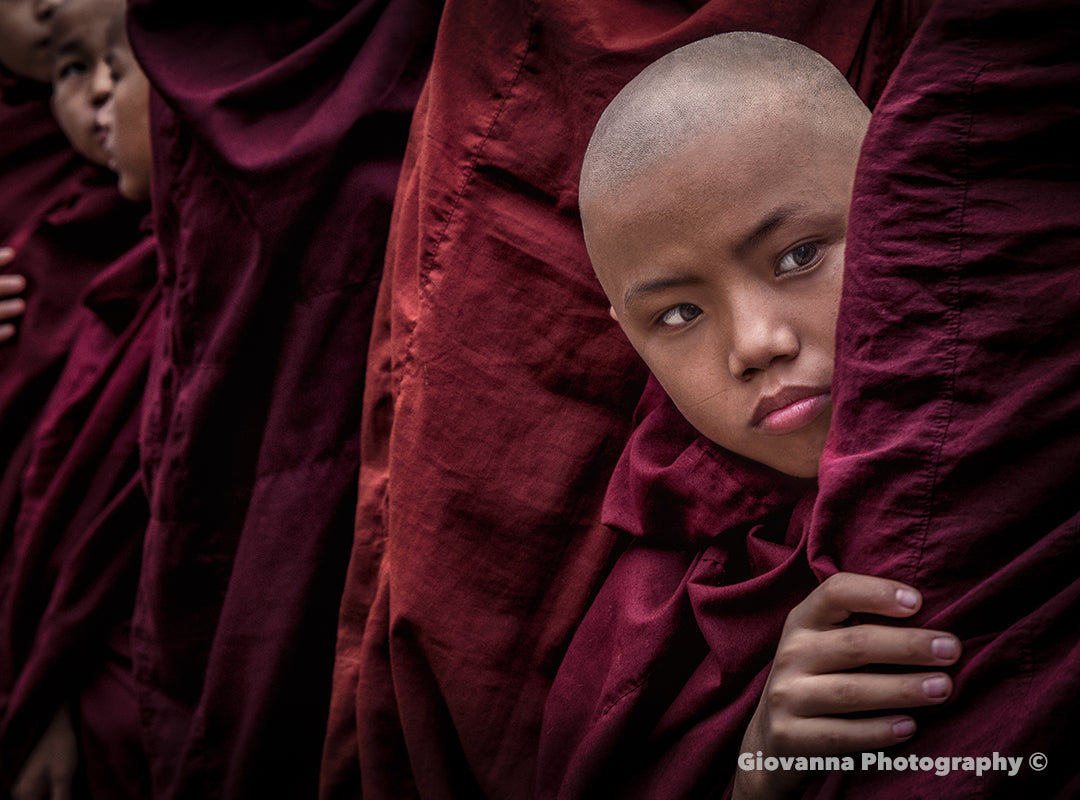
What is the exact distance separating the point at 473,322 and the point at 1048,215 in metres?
0.46

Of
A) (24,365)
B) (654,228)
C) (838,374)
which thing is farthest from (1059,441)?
(24,365)

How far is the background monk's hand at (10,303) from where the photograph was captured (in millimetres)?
1383

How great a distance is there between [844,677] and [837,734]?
3 cm

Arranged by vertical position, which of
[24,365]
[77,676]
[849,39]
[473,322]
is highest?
[849,39]

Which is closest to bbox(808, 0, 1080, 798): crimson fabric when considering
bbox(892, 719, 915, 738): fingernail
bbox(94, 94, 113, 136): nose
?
bbox(892, 719, 915, 738): fingernail

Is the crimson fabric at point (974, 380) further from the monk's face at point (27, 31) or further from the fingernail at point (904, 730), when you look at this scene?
the monk's face at point (27, 31)

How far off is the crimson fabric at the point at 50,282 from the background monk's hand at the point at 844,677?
→ 1.15m

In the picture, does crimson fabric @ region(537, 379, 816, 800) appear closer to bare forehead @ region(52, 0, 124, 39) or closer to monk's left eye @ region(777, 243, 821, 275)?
monk's left eye @ region(777, 243, 821, 275)

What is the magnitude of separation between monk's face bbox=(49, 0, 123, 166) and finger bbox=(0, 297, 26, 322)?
243 millimetres

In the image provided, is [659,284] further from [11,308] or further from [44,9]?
[44,9]

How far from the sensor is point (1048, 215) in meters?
0.52

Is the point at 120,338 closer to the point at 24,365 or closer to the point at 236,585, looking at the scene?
the point at 24,365

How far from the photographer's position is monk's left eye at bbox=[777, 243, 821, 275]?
1.94 ft

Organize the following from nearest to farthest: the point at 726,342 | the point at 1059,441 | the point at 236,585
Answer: the point at 1059,441, the point at 726,342, the point at 236,585
